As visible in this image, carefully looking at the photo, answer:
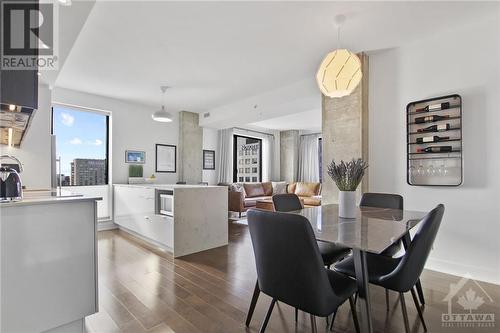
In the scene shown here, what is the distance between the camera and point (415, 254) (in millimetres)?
1466

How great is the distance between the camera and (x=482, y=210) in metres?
2.54

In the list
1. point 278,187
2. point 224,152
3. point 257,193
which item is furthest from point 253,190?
point 224,152

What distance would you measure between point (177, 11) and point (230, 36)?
62cm

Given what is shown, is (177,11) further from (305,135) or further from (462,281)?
(305,135)

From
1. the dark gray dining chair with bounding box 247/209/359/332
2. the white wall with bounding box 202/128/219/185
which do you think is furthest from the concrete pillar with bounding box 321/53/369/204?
the white wall with bounding box 202/128/219/185

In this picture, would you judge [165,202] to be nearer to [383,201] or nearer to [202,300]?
[202,300]

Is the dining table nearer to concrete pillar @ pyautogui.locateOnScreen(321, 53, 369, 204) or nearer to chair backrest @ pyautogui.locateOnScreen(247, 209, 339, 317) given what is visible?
chair backrest @ pyautogui.locateOnScreen(247, 209, 339, 317)

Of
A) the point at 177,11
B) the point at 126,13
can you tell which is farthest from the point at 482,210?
the point at 126,13

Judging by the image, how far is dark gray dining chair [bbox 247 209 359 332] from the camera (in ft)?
4.09

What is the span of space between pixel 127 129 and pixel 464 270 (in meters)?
5.90

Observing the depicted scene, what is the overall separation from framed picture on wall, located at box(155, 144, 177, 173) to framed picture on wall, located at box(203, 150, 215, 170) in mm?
935

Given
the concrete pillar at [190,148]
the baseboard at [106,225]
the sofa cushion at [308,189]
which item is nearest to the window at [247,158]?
the sofa cushion at [308,189]

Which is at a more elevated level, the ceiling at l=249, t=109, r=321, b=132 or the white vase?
the ceiling at l=249, t=109, r=321, b=132

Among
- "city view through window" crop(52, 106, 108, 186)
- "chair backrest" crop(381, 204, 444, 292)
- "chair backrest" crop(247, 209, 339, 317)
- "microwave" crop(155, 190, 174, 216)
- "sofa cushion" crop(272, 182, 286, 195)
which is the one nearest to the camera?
"chair backrest" crop(247, 209, 339, 317)
